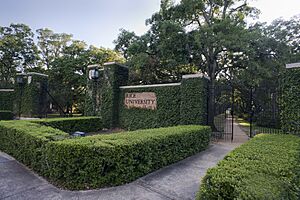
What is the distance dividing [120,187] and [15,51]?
23637 millimetres

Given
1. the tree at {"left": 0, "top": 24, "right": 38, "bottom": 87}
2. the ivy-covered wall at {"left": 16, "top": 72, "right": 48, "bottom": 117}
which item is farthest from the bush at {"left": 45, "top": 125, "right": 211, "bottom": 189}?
the tree at {"left": 0, "top": 24, "right": 38, "bottom": 87}

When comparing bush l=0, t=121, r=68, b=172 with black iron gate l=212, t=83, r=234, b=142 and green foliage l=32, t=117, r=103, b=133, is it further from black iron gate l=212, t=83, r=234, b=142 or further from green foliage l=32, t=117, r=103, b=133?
black iron gate l=212, t=83, r=234, b=142

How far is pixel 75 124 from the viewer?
8.25 metres

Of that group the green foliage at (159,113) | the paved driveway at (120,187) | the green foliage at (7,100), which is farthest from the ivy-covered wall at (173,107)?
the green foliage at (7,100)

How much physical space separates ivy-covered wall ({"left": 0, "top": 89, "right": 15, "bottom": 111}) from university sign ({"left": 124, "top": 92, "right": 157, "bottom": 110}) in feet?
30.4

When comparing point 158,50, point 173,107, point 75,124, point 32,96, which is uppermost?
point 158,50

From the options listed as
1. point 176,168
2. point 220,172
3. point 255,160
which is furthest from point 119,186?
point 255,160

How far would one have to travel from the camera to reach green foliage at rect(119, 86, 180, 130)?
8461mm

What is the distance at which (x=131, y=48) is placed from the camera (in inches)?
494

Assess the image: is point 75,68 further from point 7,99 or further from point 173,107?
point 173,107

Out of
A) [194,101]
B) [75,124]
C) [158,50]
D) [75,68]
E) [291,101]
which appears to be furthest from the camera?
[75,68]

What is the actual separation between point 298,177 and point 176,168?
236 centimetres

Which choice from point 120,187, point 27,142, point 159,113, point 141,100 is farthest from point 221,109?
point 27,142

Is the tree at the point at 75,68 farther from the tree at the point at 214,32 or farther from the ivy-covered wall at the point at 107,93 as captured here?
the tree at the point at 214,32
